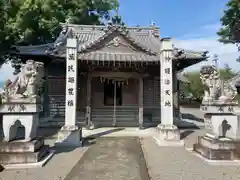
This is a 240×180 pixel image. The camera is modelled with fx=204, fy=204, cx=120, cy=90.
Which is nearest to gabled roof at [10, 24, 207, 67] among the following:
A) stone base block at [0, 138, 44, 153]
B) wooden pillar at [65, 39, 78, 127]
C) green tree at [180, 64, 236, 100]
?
wooden pillar at [65, 39, 78, 127]

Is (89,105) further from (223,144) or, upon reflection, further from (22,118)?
(223,144)

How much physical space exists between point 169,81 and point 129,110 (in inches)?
191

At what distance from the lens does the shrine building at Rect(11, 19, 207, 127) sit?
36.4 ft

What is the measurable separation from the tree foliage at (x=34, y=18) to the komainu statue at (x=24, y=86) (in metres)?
8.59

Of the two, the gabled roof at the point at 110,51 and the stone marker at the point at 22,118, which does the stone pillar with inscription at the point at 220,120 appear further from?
the gabled roof at the point at 110,51

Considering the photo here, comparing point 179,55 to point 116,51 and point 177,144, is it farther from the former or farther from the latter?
point 177,144

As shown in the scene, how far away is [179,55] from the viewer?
11312 millimetres

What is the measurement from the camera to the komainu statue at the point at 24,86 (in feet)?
17.9

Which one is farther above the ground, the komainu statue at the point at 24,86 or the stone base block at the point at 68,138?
the komainu statue at the point at 24,86

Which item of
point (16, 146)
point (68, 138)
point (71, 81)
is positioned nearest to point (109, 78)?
point (71, 81)

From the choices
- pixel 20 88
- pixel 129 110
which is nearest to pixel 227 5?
pixel 129 110

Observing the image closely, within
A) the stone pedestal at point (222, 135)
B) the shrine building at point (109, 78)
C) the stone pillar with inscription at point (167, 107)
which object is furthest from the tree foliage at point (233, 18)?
the stone pedestal at point (222, 135)

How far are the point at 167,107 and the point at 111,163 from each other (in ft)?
11.5

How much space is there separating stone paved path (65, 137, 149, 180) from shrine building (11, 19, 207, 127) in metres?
3.76
